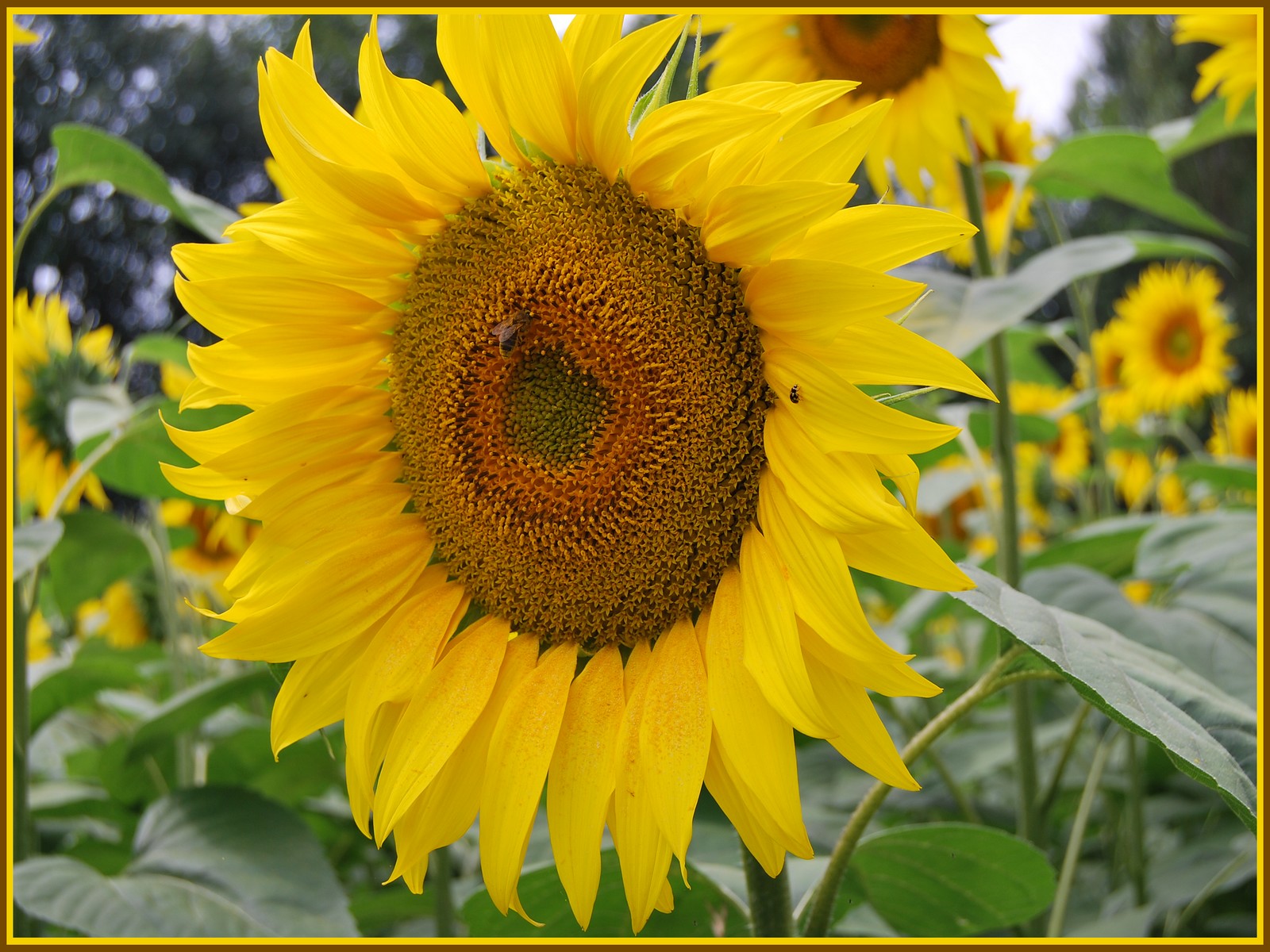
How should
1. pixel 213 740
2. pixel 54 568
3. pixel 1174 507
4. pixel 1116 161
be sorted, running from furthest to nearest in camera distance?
pixel 1174 507, pixel 213 740, pixel 54 568, pixel 1116 161

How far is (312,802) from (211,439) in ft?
4.36

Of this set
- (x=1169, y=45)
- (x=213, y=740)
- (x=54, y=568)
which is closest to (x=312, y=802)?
(x=213, y=740)

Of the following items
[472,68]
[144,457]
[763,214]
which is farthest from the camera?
[144,457]

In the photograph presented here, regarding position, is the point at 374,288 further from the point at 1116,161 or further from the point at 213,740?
the point at 213,740

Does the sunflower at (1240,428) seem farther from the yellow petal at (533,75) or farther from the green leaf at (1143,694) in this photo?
the yellow petal at (533,75)

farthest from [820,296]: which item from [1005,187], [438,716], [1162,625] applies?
[1005,187]

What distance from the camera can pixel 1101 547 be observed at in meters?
1.82

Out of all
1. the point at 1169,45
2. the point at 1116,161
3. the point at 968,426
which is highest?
the point at 1169,45

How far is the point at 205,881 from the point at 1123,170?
1.77 metres

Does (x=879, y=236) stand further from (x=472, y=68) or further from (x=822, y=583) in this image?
(x=472, y=68)

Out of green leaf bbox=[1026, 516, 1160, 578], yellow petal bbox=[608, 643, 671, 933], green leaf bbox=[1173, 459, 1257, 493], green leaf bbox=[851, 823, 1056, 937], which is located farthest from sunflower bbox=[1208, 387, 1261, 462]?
yellow petal bbox=[608, 643, 671, 933]

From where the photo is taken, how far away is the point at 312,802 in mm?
2213

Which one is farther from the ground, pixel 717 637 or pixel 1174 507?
pixel 1174 507

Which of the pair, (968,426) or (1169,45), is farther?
(1169,45)
